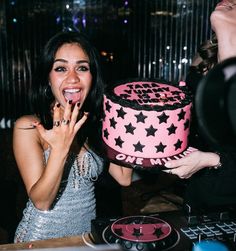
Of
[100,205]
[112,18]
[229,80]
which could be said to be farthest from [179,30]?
[229,80]

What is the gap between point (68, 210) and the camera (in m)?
1.99

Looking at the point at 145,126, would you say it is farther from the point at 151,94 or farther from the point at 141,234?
the point at 141,234

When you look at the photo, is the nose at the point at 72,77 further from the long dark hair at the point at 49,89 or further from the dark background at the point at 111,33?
the dark background at the point at 111,33

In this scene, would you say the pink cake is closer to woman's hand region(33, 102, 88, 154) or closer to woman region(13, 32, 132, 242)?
woman's hand region(33, 102, 88, 154)

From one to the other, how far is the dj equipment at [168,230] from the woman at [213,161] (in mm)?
196

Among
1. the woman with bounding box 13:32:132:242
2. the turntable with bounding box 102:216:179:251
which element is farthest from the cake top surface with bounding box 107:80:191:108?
the turntable with bounding box 102:216:179:251

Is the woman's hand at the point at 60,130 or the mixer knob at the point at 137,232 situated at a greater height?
the woman's hand at the point at 60,130

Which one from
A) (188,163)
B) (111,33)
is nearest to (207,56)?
(188,163)

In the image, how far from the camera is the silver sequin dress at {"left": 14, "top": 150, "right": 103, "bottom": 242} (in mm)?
1954

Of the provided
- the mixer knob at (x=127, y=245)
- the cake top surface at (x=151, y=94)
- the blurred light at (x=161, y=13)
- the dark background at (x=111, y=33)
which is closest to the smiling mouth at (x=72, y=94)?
the cake top surface at (x=151, y=94)

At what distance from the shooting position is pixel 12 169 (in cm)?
324

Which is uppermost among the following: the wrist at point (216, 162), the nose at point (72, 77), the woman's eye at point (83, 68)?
the woman's eye at point (83, 68)

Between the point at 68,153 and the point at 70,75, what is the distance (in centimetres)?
41

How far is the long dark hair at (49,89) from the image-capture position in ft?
6.60
